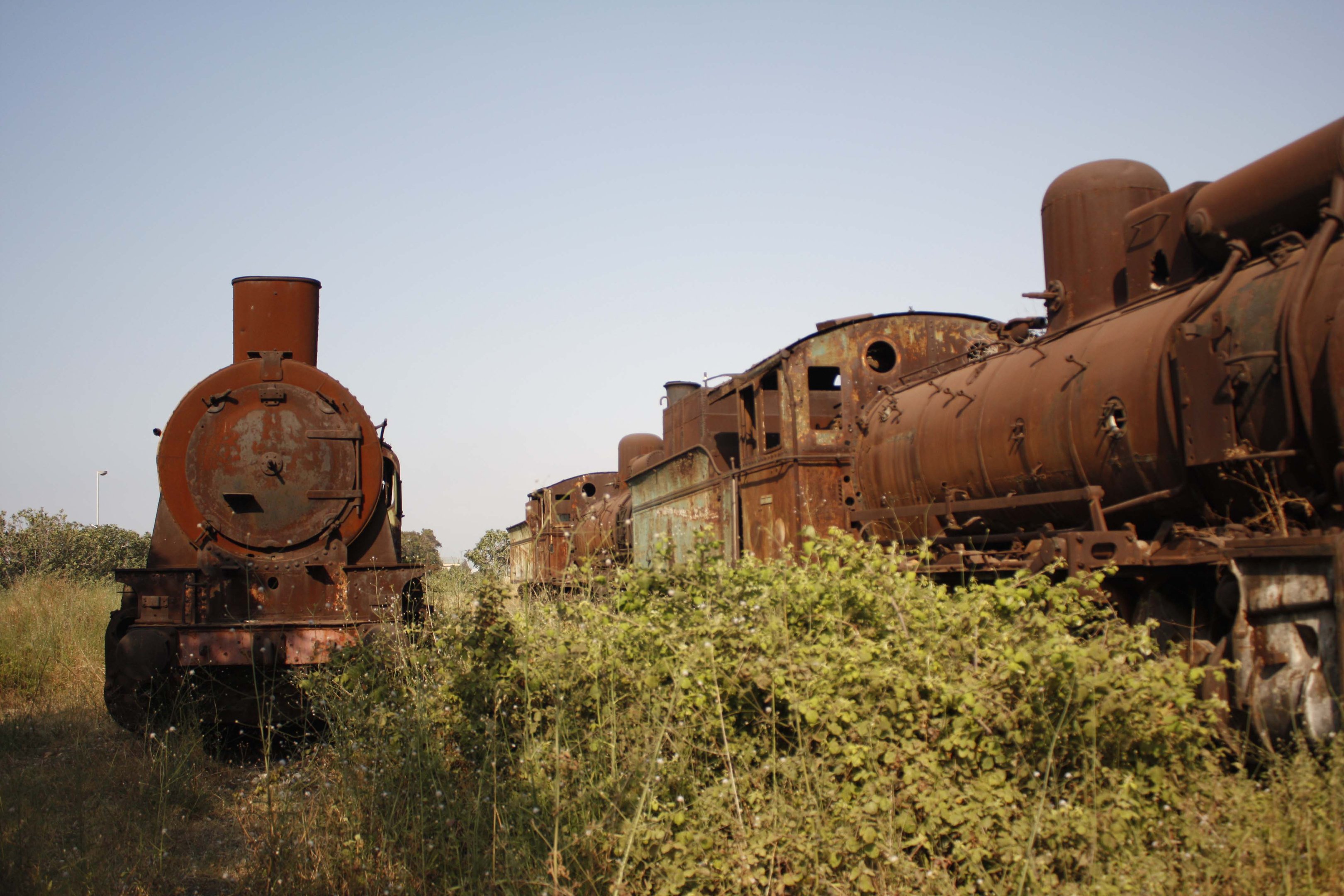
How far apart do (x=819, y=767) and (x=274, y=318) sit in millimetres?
6169

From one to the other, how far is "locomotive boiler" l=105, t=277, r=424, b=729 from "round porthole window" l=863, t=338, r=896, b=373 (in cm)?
466

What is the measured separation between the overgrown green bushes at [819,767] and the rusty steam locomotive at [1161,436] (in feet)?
1.49

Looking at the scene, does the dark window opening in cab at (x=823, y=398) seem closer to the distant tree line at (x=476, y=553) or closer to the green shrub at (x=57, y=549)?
the distant tree line at (x=476, y=553)

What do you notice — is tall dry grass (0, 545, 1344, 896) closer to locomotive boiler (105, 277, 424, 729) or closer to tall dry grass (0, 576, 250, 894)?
tall dry grass (0, 576, 250, 894)

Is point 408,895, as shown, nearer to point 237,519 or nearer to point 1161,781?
point 1161,781

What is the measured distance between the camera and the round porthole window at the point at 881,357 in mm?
9461

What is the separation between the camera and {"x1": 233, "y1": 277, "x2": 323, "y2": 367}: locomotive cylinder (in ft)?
26.0

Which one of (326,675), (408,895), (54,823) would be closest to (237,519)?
(326,675)

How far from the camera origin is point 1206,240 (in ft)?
17.5

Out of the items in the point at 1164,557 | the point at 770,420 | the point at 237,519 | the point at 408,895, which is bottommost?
the point at 408,895

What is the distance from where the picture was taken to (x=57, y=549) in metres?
22.2

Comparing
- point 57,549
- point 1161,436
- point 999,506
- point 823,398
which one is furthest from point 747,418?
point 57,549

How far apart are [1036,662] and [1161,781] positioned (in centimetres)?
61

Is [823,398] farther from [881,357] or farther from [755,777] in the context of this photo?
[755,777]
